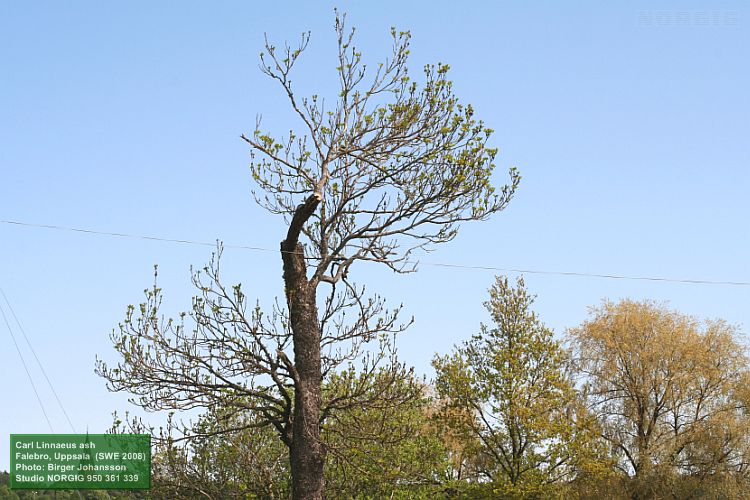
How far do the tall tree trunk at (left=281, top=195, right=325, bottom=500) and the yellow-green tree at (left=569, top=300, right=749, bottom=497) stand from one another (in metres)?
16.7

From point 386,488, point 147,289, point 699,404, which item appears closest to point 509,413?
point 386,488

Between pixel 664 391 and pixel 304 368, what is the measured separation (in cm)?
1801

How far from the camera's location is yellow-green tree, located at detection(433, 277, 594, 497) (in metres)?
19.9

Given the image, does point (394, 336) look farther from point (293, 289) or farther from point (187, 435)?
point (187, 435)

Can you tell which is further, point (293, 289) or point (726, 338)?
point (726, 338)

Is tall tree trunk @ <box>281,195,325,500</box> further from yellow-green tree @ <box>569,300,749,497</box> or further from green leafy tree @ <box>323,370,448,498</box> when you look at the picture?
yellow-green tree @ <box>569,300,749,497</box>

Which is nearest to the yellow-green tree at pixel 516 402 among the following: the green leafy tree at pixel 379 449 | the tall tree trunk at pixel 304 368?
the green leafy tree at pixel 379 449

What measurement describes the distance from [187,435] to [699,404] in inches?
758

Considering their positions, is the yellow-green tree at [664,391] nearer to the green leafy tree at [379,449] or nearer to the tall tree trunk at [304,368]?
the green leafy tree at [379,449]

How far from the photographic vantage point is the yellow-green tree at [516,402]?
65.3 ft

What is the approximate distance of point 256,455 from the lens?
11.9 meters

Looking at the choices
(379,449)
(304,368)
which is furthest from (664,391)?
(304,368)

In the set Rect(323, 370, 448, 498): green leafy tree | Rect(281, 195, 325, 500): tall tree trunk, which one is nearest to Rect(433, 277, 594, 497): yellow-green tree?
Rect(323, 370, 448, 498): green leafy tree

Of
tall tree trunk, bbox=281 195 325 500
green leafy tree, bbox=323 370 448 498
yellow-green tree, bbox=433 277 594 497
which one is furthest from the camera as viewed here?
yellow-green tree, bbox=433 277 594 497
